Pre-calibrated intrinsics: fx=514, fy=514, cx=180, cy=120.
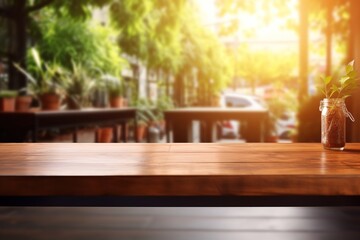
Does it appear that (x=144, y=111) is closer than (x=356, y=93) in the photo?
No

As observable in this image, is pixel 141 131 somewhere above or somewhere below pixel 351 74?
below

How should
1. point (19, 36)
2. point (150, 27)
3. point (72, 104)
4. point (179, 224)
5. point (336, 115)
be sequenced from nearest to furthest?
1. point (336, 115)
2. point (179, 224)
3. point (72, 104)
4. point (19, 36)
5. point (150, 27)

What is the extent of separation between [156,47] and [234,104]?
102 inches

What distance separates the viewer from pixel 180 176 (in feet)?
4.12

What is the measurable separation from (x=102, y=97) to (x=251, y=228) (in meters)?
9.89

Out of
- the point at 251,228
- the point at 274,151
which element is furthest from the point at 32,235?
the point at 274,151

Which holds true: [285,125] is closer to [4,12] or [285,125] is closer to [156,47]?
[156,47]

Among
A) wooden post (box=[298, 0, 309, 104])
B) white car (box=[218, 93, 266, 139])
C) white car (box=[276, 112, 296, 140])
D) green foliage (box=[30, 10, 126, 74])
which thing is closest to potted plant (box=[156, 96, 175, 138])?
white car (box=[218, 93, 266, 139])

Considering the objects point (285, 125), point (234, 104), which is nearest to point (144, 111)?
point (234, 104)

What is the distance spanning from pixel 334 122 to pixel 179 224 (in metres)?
1.02

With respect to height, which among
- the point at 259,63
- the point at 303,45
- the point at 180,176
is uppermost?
the point at 259,63

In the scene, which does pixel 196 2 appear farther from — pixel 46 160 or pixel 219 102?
pixel 46 160

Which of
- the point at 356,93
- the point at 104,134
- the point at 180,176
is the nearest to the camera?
the point at 180,176

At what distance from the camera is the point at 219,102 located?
1296 cm
